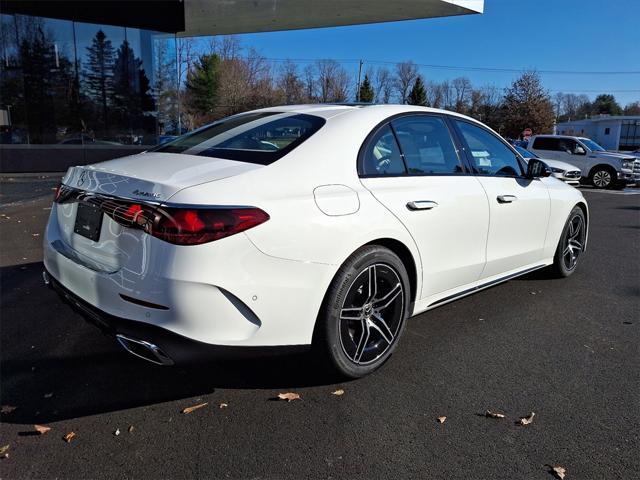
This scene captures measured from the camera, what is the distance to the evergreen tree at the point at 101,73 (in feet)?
56.1

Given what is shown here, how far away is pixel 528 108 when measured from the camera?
50500mm

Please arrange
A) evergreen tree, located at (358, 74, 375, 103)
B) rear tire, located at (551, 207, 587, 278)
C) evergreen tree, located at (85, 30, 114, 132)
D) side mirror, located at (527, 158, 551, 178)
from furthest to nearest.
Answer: evergreen tree, located at (358, 74, 375, 103) < evergreen tree, located at (85, 30, 114, 132) < rear tire, located at (551, 207, 587, 278) < side mirror, located at (527, 158, 551, 178)

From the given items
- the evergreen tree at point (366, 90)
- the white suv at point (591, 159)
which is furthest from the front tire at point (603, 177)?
the evergreen tree at point (366, 90)

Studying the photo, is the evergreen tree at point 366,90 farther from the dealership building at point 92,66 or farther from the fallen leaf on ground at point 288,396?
the fallen leaf on ground at point 288,396

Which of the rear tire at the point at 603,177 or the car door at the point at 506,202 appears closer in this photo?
the car door at the point at 506,202

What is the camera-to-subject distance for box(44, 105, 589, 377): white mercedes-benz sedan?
237 cm

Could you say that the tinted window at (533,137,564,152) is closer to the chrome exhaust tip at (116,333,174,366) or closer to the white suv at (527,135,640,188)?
the white suv at (527,135,640,188)

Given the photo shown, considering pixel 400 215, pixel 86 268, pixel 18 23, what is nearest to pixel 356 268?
pixel 400 215

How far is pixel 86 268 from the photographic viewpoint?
2.70 metres

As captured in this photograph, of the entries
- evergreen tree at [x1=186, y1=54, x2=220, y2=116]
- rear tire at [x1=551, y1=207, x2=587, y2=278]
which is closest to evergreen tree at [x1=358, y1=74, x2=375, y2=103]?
evergreen tree at [x1=186, y1=54, x2=220, y2=116]

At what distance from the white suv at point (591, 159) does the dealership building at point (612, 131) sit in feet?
217

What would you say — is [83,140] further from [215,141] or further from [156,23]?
[215,141]

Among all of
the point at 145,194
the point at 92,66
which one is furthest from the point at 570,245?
the point at 92,66

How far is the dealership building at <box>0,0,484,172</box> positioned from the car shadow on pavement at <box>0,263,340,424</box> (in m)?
14.8
